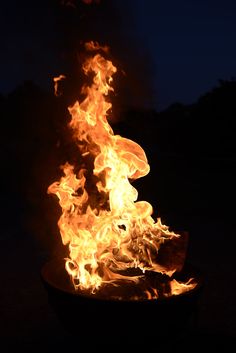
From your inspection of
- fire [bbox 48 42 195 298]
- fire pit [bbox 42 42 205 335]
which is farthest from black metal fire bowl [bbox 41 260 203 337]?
fire [bbox 48 42 195 298]

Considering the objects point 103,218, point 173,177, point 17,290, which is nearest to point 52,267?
point 103,218

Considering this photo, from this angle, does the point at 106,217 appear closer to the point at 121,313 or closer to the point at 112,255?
the point at 112,255

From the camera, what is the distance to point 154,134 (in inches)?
518

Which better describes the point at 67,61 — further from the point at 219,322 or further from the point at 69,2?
the point at 219,322

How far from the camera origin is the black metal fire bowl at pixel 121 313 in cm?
279

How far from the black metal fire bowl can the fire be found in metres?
0.28

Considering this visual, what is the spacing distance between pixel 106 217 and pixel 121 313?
1068mm

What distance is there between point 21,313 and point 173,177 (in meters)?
7.12

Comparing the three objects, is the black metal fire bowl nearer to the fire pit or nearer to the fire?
the fire pit

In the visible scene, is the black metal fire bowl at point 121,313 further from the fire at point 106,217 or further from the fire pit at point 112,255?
the fire at point 106,217

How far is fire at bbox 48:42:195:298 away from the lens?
3.42m

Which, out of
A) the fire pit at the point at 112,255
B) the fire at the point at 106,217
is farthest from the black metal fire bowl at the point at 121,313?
the fire at the point at 106,217

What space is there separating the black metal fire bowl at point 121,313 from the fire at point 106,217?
28cm

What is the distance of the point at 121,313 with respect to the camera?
9.21ft
